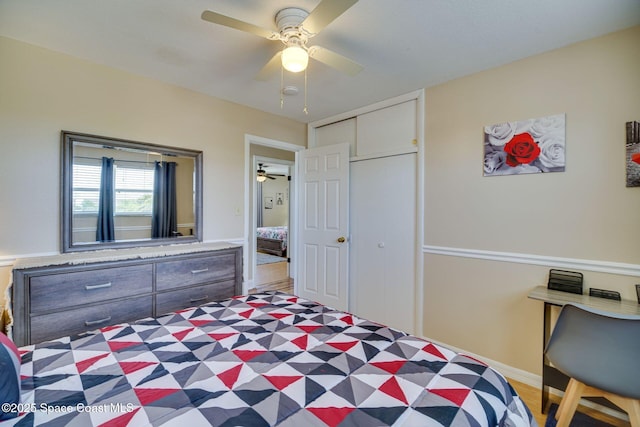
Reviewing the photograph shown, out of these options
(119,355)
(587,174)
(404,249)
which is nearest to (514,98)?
(587,174)

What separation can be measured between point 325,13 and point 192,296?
90.0 inches

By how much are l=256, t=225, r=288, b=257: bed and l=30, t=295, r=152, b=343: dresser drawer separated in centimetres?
489

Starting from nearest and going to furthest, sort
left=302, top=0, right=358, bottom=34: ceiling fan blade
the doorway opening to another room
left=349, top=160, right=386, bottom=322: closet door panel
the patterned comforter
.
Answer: left=302, top=0, right=358, bottom=34: ceiling fan blade, left=349, top=160, right=386, bottom=322: closet door panel, the doorway opening to another room, the patterned comforter

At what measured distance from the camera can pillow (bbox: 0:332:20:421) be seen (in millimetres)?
783

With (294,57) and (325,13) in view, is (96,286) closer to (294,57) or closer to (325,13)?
(294,57)

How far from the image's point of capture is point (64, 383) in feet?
3.12

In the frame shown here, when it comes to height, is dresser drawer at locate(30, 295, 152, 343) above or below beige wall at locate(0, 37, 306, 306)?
below

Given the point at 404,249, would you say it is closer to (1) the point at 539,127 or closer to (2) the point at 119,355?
(1) the point at 539,127

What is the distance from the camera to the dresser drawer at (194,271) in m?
2.29

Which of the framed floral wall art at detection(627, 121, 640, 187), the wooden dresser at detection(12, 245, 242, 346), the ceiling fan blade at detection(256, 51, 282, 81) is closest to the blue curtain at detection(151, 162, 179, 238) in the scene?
the wooden dresser at detection(12, 245, 242, 346)

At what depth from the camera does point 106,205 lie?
2.40m

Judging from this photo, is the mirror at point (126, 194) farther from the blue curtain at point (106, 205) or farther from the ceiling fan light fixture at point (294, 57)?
the ceiling fan light fixture at point (294, 57)

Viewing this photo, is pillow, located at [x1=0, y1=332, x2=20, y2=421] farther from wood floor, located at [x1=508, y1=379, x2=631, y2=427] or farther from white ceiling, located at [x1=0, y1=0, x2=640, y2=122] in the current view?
wood floor, located at [x1=508, y1=379, x2=631, y2=427]

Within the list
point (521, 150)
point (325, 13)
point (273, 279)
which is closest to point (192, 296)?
point (325, 13)
